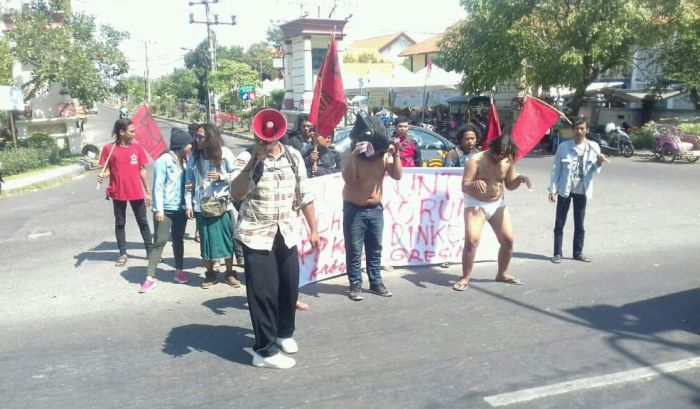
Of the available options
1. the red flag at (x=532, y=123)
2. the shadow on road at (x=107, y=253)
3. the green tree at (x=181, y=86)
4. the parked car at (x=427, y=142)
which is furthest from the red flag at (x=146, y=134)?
the green tree at (x=181, y=86)

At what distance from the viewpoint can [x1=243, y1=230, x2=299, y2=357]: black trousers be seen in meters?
4.20

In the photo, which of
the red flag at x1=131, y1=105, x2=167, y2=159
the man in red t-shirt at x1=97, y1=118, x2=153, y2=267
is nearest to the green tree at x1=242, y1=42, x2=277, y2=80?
the man in red t-shirt at x1=97, y1=118, x2=153, y2=267

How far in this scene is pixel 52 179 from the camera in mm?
16516

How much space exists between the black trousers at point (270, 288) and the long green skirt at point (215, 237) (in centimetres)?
187

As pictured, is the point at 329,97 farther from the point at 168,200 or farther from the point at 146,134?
the point at 146,134

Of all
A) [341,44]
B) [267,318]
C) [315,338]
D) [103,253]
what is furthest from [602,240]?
[341,44]

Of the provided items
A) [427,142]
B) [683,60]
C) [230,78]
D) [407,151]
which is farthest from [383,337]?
[230,78]

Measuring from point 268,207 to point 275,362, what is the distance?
1095 mm

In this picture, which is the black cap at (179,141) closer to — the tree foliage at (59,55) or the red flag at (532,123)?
the red flag at (532,123)

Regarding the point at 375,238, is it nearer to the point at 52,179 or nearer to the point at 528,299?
the point at 528,299

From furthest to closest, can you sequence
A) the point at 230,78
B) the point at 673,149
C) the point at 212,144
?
the point at 230,78 < the point at 673,149 < the point at 212,144

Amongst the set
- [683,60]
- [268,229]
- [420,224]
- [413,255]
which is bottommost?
[413,255]

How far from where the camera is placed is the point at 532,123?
657 centimetres

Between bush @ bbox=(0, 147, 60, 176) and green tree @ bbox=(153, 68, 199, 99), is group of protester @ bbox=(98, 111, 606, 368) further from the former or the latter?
green tree @ bbox=(153, 68, 199, 99)
